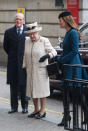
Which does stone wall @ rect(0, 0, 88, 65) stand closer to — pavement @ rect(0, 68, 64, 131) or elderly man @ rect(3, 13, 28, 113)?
pavement @ rect(0, 68, 64, 131)

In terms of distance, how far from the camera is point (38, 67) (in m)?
7.45

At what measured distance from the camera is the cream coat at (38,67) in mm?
7445

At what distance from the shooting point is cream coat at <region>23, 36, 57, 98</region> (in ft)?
24.4

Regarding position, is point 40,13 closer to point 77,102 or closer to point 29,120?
point 29,120

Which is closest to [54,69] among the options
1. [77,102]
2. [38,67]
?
[38,67]

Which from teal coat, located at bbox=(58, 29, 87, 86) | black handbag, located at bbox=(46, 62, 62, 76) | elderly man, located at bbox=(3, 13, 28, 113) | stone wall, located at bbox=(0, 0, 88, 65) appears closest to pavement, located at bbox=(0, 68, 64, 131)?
elderly man, located at bbox=(3, 13, 28, 113)

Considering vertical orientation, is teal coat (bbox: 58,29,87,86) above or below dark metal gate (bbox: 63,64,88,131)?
above

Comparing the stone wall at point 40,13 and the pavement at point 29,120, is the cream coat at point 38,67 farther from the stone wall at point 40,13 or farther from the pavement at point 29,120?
the stone wall at point 40,13

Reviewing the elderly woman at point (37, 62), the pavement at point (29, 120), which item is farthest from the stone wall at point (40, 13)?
the elderly woman at point (37, 62)

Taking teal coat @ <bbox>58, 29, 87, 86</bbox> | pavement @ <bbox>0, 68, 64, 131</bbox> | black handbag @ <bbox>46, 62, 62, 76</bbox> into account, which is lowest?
pavement @ <bbox>0, 68, 64, 131</bbox>

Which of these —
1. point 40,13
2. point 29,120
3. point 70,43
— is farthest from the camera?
point 40,13

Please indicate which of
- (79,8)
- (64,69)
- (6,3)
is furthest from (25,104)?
(6,3)

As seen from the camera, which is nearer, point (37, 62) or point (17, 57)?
point (37, 62)

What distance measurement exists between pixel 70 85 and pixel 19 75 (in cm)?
226
